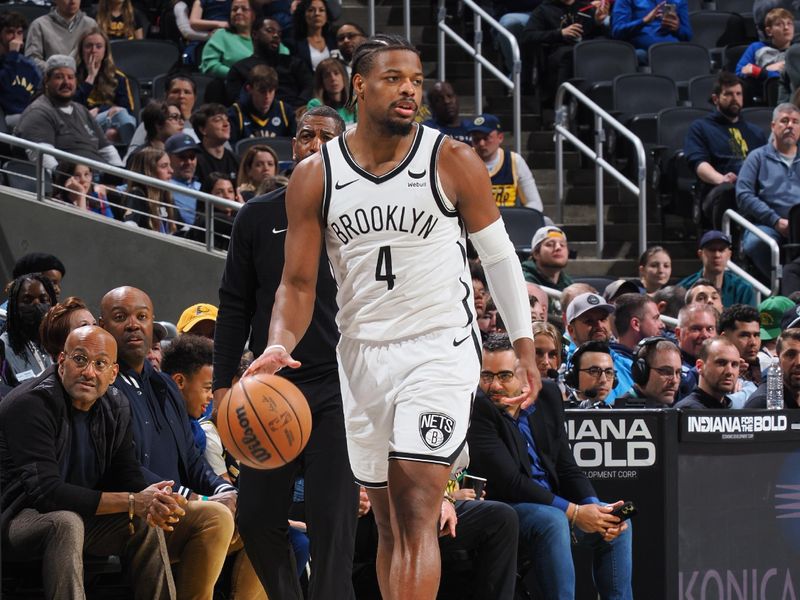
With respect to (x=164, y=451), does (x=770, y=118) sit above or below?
above

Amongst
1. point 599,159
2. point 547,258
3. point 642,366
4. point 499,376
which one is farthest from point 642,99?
point 499,376

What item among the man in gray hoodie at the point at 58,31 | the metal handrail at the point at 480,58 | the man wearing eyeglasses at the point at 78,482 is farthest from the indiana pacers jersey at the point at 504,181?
the man wearing eyeglasses at the point at 78,482

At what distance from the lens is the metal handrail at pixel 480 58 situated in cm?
1377

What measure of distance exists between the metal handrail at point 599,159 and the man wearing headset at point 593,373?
4704 mm

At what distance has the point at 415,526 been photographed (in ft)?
15.9

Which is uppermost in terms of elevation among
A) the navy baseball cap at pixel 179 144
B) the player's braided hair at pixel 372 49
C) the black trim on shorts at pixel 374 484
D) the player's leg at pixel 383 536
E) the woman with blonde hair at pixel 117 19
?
the woman with blonde hair at pixel 117 19

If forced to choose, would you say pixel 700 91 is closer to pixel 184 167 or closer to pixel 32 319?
pixel 184 167

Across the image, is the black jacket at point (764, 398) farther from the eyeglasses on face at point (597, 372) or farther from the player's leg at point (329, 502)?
the player's leg at point (329, 502)

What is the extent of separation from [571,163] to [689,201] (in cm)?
137

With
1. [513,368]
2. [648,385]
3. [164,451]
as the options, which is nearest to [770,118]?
[648,385]

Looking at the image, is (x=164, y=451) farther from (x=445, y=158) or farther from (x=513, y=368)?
(x=445, y=158)

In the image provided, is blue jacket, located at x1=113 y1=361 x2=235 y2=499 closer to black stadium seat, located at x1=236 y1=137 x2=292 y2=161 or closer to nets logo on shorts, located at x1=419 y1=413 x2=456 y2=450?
nets logo on shorts, located at x1=419 y1=413 x2=456 y2=450

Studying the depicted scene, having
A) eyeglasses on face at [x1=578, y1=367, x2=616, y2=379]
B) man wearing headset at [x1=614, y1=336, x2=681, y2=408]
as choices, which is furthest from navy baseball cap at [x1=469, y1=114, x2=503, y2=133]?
eyeglasses on face at [x1=578, y1=367, x2=616, y2=379]

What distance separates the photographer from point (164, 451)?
23.0ft
